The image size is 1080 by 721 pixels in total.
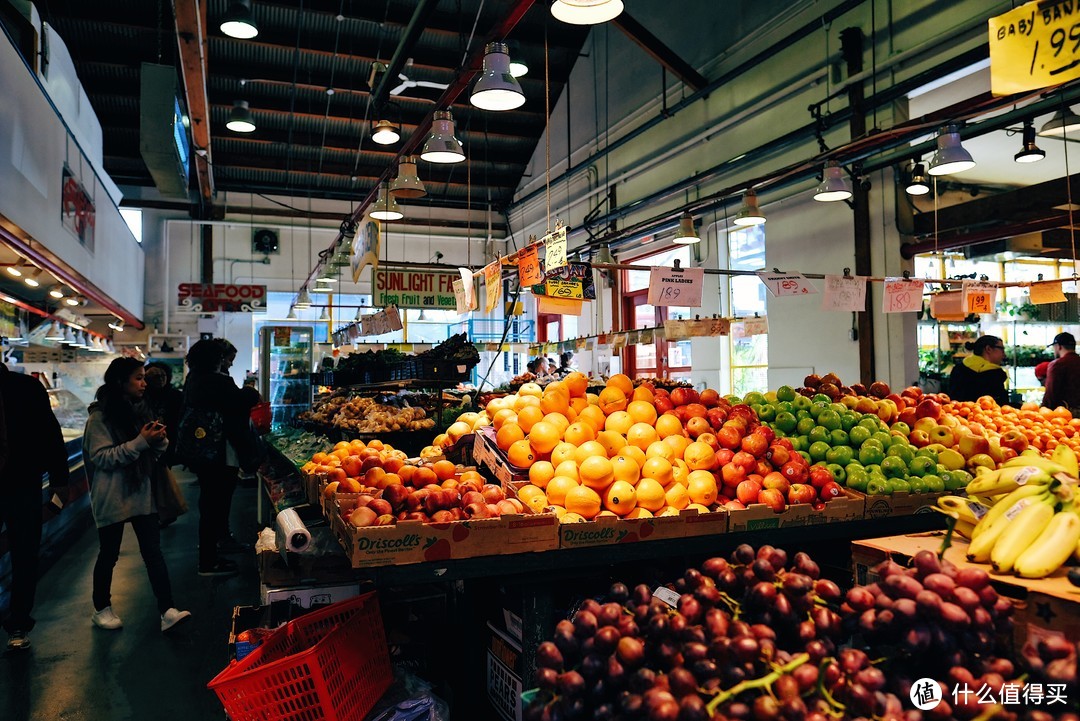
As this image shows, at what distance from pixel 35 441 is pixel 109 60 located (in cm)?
860

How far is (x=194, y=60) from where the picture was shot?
6.27 m

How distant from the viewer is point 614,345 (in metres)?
7.96

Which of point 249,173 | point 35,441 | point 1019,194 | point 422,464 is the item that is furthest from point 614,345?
point 249,173

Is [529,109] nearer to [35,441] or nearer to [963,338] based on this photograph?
[963,338]

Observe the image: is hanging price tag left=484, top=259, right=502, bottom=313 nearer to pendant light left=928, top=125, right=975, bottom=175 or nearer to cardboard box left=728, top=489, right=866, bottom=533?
cardboard box left=728, top=489, right=866, bottom=533

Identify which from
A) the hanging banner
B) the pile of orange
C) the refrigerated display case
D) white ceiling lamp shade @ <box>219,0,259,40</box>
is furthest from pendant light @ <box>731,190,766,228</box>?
the refrigerated display case

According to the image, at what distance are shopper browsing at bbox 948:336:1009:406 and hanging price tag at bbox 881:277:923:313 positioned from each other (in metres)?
1.32

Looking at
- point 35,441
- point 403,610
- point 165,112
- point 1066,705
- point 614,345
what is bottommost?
point 403,610

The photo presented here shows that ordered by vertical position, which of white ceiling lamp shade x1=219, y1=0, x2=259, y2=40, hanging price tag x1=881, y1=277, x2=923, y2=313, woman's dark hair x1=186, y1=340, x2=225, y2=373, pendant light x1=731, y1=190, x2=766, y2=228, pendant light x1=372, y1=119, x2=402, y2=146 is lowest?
woman's dark hair x1=186, y1=340, x2=225, y2=373

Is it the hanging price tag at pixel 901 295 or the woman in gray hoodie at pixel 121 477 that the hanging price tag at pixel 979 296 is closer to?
the hanging price tag at pixel 901 295

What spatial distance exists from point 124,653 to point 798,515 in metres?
3.83

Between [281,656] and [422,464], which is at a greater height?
[422,464]

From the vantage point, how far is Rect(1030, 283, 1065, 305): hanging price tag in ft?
19.6

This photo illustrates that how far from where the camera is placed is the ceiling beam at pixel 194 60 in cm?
532
